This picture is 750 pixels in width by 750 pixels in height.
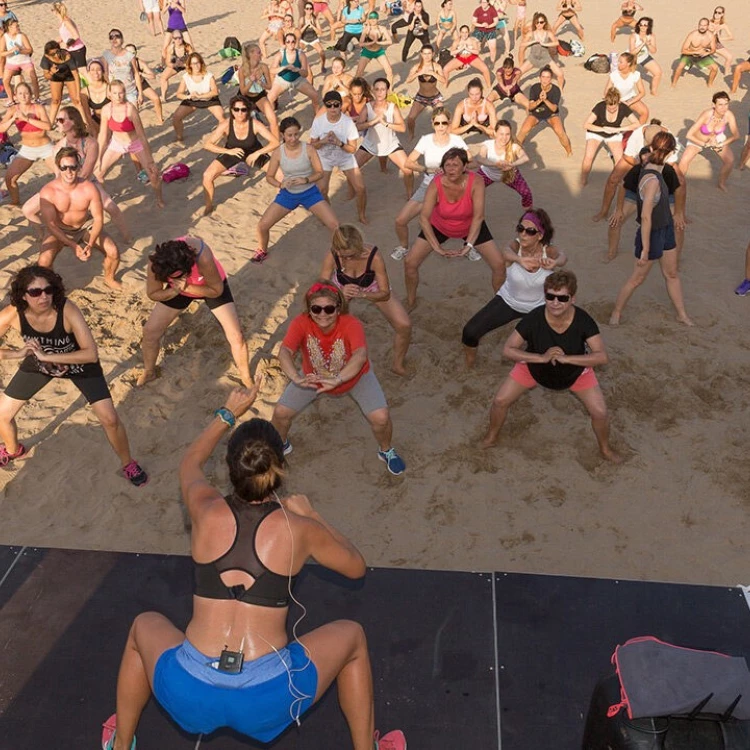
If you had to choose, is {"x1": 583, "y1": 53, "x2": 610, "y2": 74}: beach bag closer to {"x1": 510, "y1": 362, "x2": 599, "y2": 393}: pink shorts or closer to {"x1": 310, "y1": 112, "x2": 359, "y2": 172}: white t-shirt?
{"x1": 310, "y1": 112, "x2": 359, "y2": 172}: white t-shirt

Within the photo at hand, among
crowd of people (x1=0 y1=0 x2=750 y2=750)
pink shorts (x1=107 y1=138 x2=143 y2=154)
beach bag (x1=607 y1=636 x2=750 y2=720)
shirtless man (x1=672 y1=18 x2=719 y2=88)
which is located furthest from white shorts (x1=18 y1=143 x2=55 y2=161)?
shirtless man (x1=672 y1=18 x2=719 y2=88)

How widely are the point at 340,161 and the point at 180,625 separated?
5.95 metres

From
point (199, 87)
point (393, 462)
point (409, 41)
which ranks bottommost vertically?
point (409, 41)

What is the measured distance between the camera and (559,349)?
5703mm

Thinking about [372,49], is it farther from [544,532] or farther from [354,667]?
[354,667]

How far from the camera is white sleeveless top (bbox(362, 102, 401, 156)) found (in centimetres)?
986

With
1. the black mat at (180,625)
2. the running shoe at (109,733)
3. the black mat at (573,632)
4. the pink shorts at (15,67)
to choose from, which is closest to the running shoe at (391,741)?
the black mat at (180,625)

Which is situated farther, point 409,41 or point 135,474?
point 409,41

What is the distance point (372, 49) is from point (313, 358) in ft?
32.8

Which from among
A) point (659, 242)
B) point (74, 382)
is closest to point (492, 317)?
point (659, 242)

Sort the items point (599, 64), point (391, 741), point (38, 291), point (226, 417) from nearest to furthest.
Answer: point (226, 417) → point (391, 741) → point (38, 291) → point (599, 64)

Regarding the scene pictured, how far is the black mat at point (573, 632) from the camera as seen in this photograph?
4.46 meters

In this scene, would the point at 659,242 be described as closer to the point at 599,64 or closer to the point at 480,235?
the point at 480,235

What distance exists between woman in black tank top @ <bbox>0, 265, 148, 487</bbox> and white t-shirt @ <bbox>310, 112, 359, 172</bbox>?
449 centimetres
